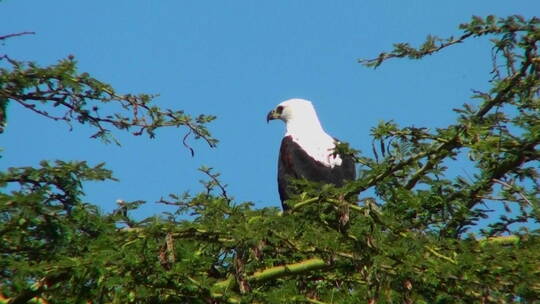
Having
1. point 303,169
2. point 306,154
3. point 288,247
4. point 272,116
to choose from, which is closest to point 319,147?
point 306,154

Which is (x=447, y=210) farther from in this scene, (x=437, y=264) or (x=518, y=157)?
(x=437, y=264)

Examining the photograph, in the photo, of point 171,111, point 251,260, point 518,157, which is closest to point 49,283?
point 251,260

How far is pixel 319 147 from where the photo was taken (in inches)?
358

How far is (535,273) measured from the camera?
151 inches

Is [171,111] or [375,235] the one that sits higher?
[171,111]

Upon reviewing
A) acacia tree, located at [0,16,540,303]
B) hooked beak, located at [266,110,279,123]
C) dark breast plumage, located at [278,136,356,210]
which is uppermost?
hooked beak, located at [266,110,279,123]

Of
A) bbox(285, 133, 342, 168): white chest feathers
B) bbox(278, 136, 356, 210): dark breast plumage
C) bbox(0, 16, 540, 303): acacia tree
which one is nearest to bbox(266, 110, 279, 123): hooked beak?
bbox(285, 133, 342, 168): white chest feathers

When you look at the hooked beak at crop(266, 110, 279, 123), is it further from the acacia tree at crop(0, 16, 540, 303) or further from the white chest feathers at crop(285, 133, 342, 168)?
the acacia tree at crop(0, 16, 540, 303)

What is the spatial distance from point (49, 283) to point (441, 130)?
1.87 m

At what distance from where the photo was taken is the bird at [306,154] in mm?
8461

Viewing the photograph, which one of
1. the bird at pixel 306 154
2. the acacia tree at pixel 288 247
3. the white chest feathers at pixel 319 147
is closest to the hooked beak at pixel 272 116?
the bird at pixel 306 154

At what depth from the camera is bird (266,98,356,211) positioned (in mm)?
8461

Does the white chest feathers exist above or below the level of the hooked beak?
below

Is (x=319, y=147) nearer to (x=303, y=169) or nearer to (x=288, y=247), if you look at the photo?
(x=303, y=169)
